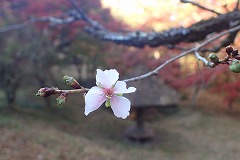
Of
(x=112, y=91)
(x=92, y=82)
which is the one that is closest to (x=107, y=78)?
(x=112, y=91)

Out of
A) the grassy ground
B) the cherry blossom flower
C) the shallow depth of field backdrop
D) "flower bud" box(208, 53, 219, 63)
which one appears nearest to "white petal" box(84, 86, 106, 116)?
the cherry blossom flower

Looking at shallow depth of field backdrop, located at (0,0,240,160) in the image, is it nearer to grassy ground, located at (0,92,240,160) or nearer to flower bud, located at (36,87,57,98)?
grassy ground, located at (0,92,240,160)

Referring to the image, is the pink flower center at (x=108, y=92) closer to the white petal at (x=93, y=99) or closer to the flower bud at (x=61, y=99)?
the white petal at (x=93, y=99)

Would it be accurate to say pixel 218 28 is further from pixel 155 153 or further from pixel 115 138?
pixel 115 138

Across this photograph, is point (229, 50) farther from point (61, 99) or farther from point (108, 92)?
point (61, 99)

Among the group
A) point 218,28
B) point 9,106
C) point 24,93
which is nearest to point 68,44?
point 24,93

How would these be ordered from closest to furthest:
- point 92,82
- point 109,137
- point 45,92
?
point 45,92 → point 109,137 → point 92,82
